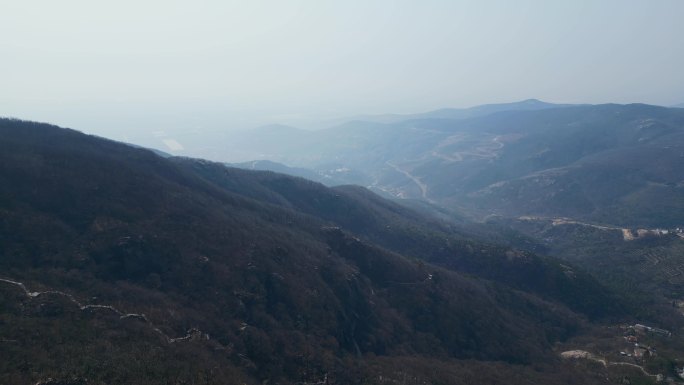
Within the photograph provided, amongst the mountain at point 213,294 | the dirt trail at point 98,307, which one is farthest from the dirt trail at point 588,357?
the dirt trail at point 98,307

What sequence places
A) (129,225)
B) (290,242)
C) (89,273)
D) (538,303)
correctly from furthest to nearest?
(538,303) < (290,242) < (129,225) < (89,273)

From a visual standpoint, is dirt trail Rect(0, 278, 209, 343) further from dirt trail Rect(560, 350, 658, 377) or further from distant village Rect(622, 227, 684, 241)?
distant village Rect(622, 227, 684, 241)

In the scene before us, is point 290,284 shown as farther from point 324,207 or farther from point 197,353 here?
point 324,207

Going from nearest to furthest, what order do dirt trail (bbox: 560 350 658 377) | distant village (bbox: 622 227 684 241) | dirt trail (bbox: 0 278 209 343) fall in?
dirt trail (bbox: 0 278 209 343) → dirt trail (bbox: 560 350 658 377) → distant village (bbox: 622 227 684 241)

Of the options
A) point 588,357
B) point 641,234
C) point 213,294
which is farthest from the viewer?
point 641,234

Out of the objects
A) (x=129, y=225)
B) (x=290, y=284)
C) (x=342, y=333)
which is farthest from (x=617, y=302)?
(x=129, y=225)

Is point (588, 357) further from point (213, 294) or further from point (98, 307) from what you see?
point (98, 307)

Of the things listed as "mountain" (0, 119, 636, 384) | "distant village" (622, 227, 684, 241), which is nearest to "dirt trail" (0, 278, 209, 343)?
"mountain" (0, 119, 636, 384)

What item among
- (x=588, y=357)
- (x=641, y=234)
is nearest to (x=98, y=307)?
(x=588, y=357)
